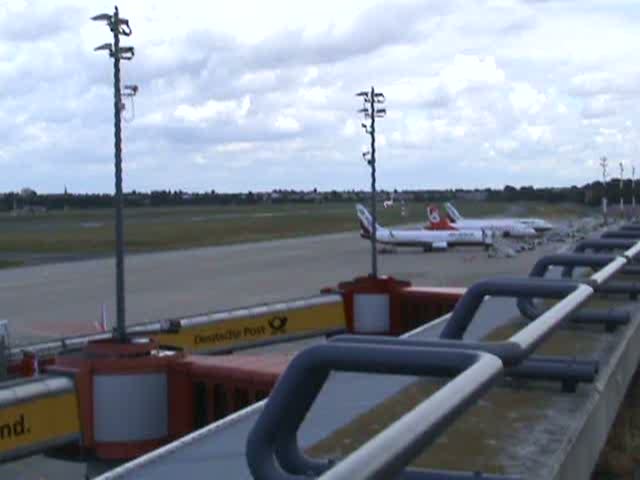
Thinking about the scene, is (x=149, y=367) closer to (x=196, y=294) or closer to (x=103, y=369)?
(x=103, y=369)

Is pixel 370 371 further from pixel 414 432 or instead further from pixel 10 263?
pixel 10 263

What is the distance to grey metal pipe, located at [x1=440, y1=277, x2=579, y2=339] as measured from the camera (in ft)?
18.8

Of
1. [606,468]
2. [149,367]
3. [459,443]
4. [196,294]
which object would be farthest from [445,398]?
[196,294]

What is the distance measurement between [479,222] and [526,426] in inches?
3617

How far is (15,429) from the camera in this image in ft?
34.6

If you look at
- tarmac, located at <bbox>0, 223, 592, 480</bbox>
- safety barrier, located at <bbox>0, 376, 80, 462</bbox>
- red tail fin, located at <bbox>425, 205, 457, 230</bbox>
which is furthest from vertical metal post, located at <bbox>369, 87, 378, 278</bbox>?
red tail fin, located at <bbox>425, 205, 457, 230</bbox>

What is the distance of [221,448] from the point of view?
5.54 metres

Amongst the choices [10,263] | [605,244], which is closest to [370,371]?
[605,244]

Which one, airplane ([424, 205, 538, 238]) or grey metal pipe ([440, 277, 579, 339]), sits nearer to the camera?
grey metal pipe ([440, 277, 579, 339])

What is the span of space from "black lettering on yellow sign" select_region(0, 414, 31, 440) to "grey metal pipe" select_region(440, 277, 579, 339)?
20.8ft

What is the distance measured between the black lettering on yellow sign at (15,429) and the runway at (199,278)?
66.4 ft

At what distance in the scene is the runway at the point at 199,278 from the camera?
3797 cm

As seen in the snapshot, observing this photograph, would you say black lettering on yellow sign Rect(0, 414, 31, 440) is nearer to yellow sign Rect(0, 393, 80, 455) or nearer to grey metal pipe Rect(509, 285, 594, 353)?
yellow sign Rect(0, 393, 80, 455)

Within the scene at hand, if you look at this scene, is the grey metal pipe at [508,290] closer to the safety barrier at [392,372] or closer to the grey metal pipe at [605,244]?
the safety barrier at [392,372]
